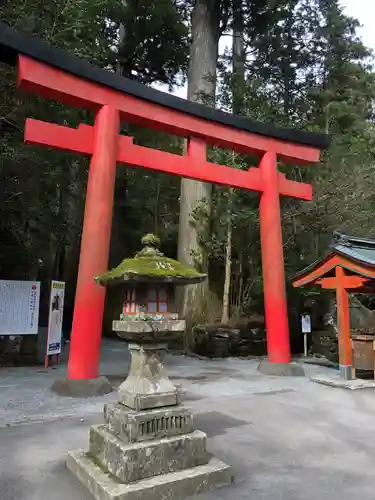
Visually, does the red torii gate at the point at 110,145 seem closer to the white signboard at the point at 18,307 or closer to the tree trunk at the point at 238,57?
the white signboard at the point at 18,307

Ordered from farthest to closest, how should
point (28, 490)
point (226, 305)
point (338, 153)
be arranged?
1. point (338, 153)
2. point (226, 305)
3. point (28, 490)

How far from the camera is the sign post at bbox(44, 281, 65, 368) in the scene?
8.62 m

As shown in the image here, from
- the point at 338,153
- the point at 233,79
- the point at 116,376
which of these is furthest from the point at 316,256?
the point at 116,376

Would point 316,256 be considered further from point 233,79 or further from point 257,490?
point 257,490

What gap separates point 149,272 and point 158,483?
1.59 m

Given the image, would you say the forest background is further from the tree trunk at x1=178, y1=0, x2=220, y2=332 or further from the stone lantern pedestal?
the stone lantern pedestal

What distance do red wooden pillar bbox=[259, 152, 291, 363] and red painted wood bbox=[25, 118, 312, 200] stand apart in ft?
0.81

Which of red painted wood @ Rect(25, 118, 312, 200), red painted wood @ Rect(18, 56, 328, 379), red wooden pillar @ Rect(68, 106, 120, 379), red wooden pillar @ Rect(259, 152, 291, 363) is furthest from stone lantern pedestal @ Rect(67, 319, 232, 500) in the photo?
red wooden pillar @ Rect(259, 152, 291, 363)

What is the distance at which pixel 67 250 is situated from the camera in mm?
18531

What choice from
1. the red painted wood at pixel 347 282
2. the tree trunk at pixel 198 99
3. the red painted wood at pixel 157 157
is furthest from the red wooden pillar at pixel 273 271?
the tree trunk at pixel 198 99

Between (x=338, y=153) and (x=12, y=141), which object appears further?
(x=338, y=153)

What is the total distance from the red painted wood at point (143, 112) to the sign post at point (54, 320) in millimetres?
4103

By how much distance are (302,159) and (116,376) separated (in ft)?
20.4

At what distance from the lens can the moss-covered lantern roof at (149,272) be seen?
3301mm
